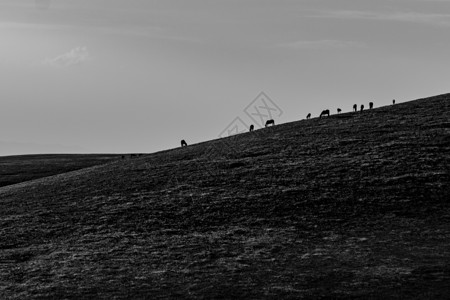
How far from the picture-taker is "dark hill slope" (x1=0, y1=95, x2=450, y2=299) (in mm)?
30969

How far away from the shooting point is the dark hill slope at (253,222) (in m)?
31.0

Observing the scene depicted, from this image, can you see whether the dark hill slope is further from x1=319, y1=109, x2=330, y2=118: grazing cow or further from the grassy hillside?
the grassy hillside

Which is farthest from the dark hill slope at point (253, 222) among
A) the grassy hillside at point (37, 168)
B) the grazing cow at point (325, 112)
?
the grassy hillside at point (37, 168)

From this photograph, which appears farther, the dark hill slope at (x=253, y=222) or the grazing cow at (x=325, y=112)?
the grazing cow at (x=325, y=112)

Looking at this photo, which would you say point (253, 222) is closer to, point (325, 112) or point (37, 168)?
point (325, 112)

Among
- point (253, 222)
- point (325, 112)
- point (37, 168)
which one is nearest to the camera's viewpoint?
point (253, 222)

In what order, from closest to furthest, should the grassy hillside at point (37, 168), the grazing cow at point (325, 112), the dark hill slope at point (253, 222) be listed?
the dark hill slope at point (253, 222)
the grassy hillside at point (37, 168)
the grazing cow at point (325, 112)

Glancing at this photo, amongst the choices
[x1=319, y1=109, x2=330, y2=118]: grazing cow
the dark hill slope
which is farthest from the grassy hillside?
[x1=319, y1=109, x2=330, y2=118]: grazing cow

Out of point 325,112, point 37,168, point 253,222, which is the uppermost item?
point 325,112

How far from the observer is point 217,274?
32281 mm

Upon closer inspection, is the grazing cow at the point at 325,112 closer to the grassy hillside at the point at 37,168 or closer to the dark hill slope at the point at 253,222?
the dark hill slope at the point at 253,222

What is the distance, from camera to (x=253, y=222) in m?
43.0

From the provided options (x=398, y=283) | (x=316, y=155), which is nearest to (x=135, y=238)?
(x=398, y=283)

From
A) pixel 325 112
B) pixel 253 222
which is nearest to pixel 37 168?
pixel 325 112
